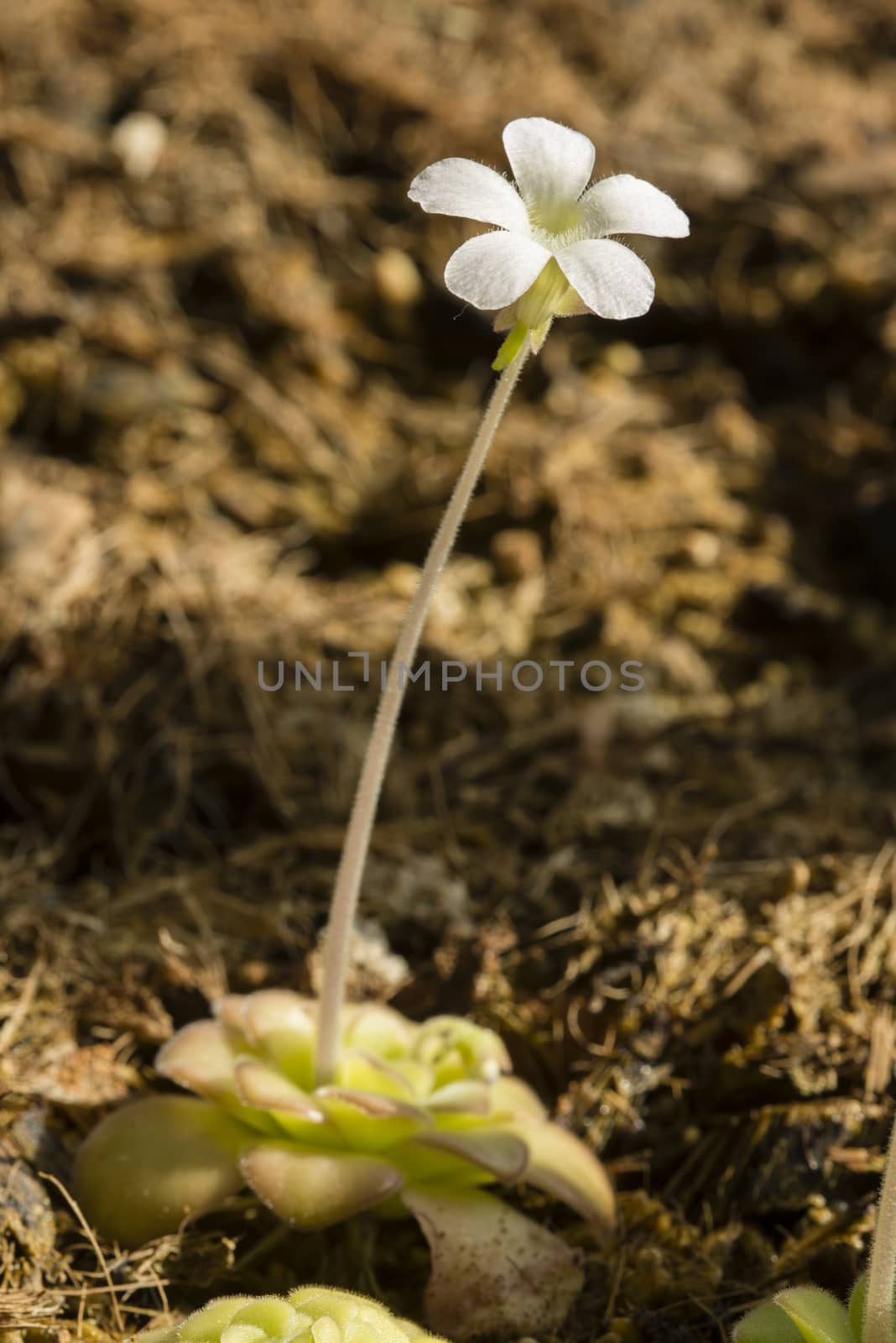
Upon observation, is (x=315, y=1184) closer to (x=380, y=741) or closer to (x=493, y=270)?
(x=380, y=741)

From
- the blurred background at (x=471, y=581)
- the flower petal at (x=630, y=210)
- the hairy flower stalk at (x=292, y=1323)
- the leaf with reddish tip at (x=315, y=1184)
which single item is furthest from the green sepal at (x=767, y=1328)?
the flower petal at (x=630, y=210)

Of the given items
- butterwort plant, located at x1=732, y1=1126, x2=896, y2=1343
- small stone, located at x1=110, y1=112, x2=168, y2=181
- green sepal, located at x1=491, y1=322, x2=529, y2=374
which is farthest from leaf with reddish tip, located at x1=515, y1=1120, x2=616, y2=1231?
small stone, located at x1=110, y1=112, x2=168, y2=181

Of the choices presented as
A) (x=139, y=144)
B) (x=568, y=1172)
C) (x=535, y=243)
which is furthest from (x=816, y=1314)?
(x=139, y=144)

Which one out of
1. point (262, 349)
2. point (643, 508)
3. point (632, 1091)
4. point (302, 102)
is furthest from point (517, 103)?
point (632, 1091)

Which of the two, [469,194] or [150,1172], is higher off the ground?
[469,194]

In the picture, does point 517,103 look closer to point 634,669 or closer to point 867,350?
point 867,350

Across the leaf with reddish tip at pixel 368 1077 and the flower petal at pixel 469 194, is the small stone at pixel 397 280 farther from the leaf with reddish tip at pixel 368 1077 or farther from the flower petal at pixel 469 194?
the leaf with reddish tip at pixel 368 1077

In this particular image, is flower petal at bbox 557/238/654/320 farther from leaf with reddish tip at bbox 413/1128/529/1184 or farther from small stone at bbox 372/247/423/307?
small stone at bbox 372/247/423/307
